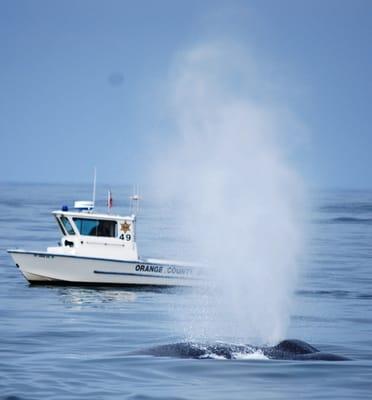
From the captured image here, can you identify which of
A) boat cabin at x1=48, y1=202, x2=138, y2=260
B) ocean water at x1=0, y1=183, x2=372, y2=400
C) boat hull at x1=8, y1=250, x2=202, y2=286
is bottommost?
ocean water at x1=0, y1=183, x2=372, y2=400

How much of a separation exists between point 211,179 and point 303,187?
32.2ft

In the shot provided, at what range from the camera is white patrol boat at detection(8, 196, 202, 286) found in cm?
4466

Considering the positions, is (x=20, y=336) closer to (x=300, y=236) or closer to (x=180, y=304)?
(x=180, y=304)

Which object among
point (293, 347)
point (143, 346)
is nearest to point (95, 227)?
point (143, 346)

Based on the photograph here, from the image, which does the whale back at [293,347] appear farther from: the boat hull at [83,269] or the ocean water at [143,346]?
the boat hull at [83,269]

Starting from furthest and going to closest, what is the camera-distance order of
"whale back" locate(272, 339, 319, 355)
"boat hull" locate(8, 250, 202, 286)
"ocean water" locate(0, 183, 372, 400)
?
"boat hull" locate(8, 250, 202, 286)
"whale back" locate(272, 339, 319, 355)
"ocean water" locate(0, 183, 372, 400)

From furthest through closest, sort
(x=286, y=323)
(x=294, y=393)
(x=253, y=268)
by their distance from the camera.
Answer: (x=253, y=268) < (x=286, y=323) < (x=294, y=393)

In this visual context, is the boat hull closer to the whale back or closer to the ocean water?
the ocean water

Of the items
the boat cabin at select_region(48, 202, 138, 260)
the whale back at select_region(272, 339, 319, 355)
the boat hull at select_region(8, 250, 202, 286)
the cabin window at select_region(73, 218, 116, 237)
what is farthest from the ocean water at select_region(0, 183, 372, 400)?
the cabin window at select_region(73, 218, 116, 237)

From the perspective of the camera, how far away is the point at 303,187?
139 feet

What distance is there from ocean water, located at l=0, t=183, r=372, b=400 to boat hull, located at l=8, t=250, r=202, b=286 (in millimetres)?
461

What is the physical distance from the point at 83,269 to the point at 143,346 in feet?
50.1

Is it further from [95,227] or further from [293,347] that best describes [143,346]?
[95,227]

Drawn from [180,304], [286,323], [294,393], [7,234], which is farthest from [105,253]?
[7,234]
